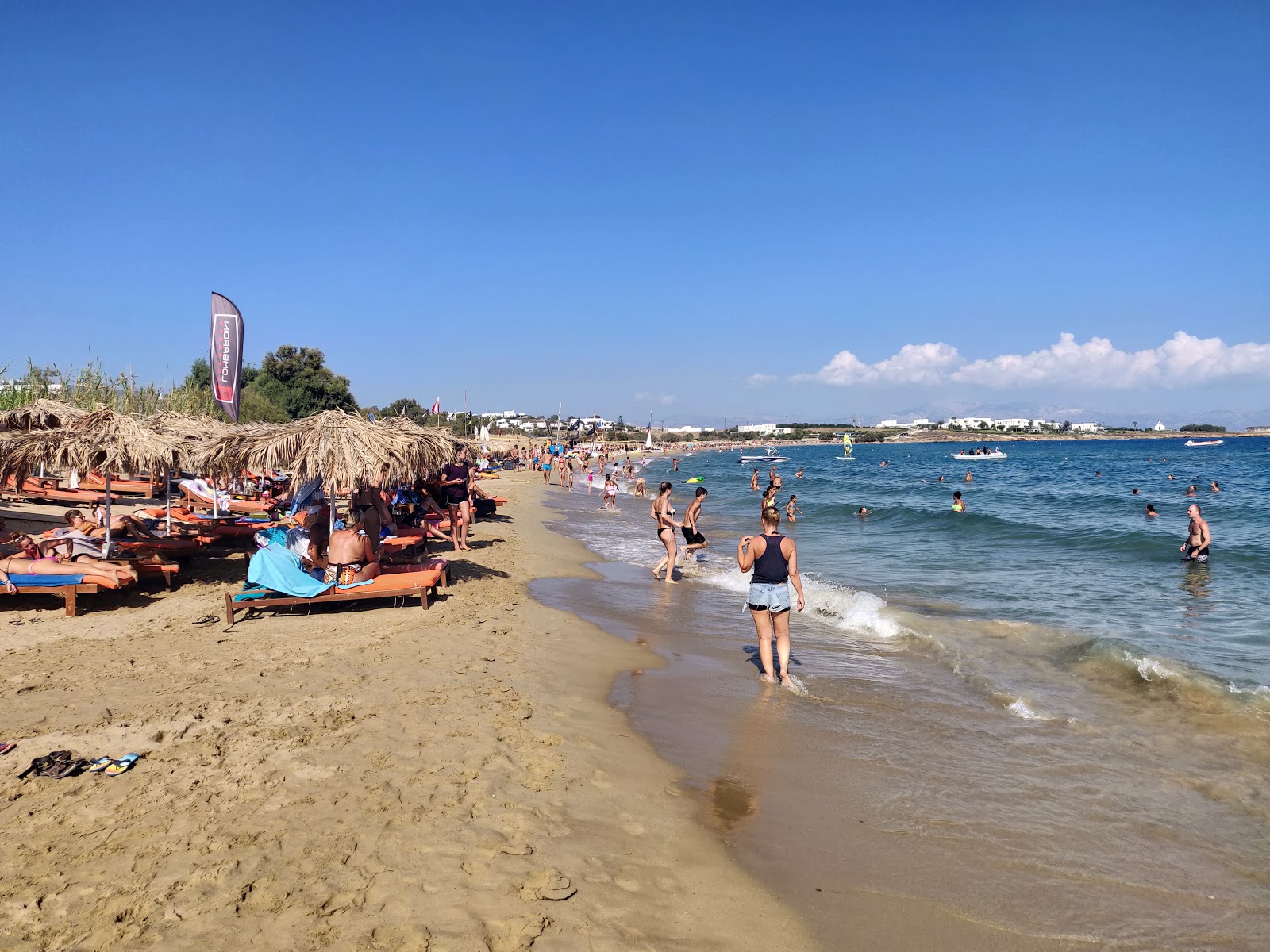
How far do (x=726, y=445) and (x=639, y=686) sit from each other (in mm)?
119407

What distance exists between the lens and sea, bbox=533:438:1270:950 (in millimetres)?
3328

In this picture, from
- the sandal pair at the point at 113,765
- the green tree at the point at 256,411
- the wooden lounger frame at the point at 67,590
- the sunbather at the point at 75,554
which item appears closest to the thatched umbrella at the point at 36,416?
the sunbather at the point at 75,554

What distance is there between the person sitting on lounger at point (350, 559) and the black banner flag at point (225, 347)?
5.91m

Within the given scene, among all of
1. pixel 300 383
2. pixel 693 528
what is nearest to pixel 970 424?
pixel 300 383

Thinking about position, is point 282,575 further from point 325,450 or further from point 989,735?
point 989,735

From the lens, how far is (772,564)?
596 cm

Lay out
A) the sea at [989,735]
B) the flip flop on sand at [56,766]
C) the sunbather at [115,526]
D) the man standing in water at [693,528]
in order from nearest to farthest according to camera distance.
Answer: the sea at [989,735], the flip flop on sand at [56,766], the sunbather at [115,526], the man standing in water at [693,528]

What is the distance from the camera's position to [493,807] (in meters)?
3.59

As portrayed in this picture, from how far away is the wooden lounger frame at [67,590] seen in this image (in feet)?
23.6

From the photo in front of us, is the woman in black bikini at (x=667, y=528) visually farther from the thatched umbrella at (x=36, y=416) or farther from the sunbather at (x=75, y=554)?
the thatched umbrella at (x=36, y=416)

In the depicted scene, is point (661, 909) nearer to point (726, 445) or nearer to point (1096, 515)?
point (1096, 515)

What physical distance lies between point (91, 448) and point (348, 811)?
6.89 metres

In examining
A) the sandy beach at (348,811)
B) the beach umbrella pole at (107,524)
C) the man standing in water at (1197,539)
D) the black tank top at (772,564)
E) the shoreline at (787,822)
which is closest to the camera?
the sandy beach at (348,811)

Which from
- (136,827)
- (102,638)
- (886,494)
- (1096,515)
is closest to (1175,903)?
(136,827)
